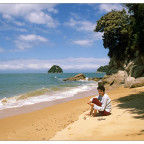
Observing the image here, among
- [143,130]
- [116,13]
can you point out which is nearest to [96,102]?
[143,130]

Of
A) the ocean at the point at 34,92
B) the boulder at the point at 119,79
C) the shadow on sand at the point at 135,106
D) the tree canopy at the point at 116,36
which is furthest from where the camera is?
the tree canopy at the point at 116,36

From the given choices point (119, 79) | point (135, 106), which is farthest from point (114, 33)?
point (135, 106)

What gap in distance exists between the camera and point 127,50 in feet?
104

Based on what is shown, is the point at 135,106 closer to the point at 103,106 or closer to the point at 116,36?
the point at 103,106

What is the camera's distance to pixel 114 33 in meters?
32.3

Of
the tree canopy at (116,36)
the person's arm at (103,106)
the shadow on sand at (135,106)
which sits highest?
the tree canopy at (116,36)

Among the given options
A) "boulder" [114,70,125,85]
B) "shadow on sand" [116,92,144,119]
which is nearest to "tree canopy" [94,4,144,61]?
"boulder" [114,70,125,85]

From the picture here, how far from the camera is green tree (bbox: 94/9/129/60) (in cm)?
3200

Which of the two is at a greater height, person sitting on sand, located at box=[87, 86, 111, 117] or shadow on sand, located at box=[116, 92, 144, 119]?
person sitting on sand, located at box=[87, 86, 111, 117]

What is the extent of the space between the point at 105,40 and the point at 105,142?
32.0 metres

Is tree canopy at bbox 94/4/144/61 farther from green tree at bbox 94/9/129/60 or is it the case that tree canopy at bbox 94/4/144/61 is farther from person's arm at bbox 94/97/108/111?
person's arm at bbox 94/97/108/111

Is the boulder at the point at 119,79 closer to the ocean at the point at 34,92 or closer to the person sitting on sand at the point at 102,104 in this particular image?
the ocean at the point at 34,92

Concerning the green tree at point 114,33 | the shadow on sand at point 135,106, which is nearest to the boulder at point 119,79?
the green tree at point 114,33

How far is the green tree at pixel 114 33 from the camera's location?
105 ft
